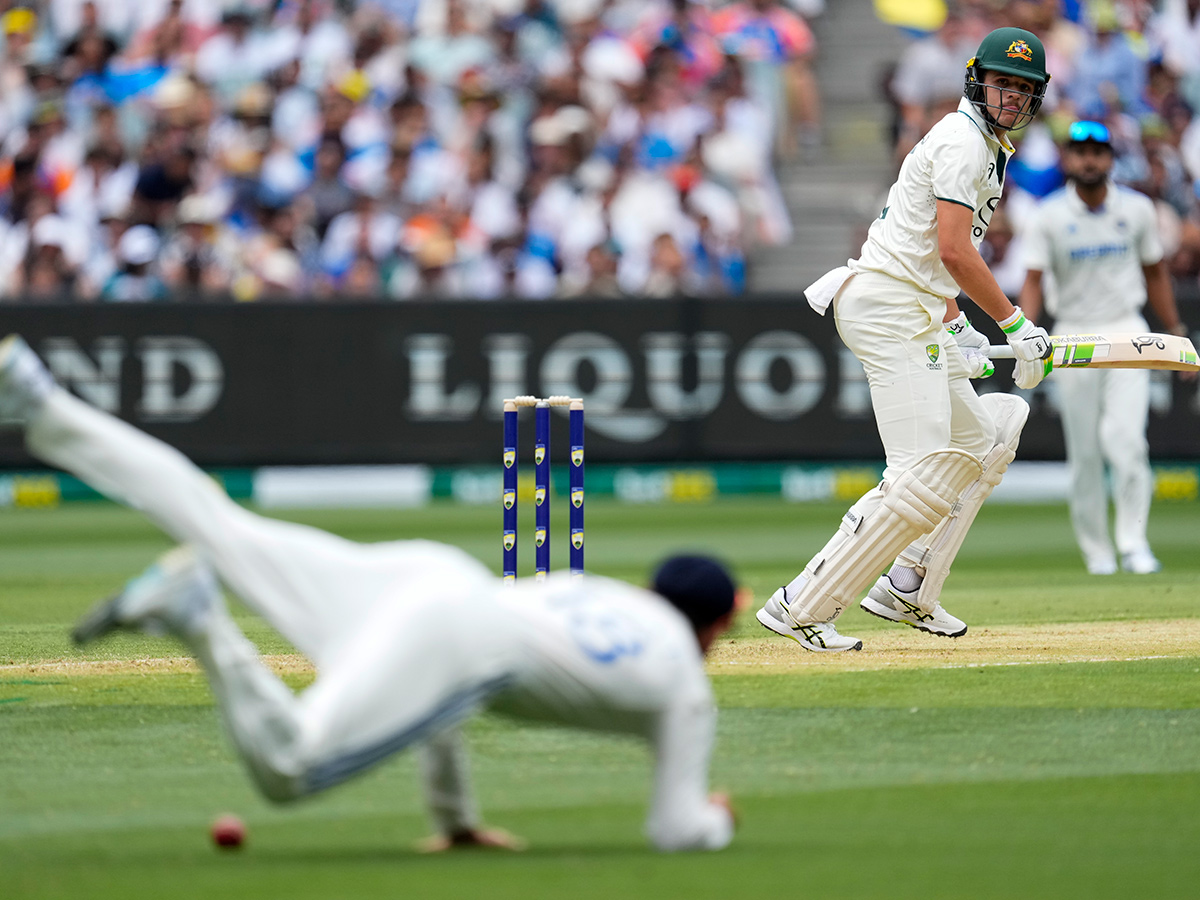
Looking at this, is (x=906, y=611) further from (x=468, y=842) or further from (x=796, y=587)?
(x=468, y=842)

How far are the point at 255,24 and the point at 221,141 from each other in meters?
1.90

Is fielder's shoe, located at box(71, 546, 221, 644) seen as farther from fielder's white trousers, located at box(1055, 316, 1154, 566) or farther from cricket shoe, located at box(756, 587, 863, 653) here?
fielder's white trousers, located at box(1055, 316, 1154, 566)

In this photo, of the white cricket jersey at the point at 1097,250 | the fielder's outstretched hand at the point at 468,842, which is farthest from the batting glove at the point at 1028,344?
the fielder's outstretched hand at the point at 468,842

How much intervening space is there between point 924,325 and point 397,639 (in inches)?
149

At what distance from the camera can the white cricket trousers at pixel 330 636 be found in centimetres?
388

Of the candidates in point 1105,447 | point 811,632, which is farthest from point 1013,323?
point 1105,447

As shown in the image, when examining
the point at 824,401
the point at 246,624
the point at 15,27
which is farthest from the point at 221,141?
the point at 246,624

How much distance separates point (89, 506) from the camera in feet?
53.0

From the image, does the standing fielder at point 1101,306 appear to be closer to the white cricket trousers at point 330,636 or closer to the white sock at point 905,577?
the white sock at point 905,577

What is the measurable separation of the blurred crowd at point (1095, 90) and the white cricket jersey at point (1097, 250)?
508 cm

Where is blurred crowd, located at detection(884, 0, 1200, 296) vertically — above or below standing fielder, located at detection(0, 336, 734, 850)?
above

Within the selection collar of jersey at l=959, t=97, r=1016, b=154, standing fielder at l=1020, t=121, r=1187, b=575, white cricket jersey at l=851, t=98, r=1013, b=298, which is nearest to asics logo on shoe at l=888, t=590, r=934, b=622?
white cricket jersey at l=851, t=98, r=1013, b=298

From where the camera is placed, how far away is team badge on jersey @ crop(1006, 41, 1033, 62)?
7.19m

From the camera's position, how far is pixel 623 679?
400cm
